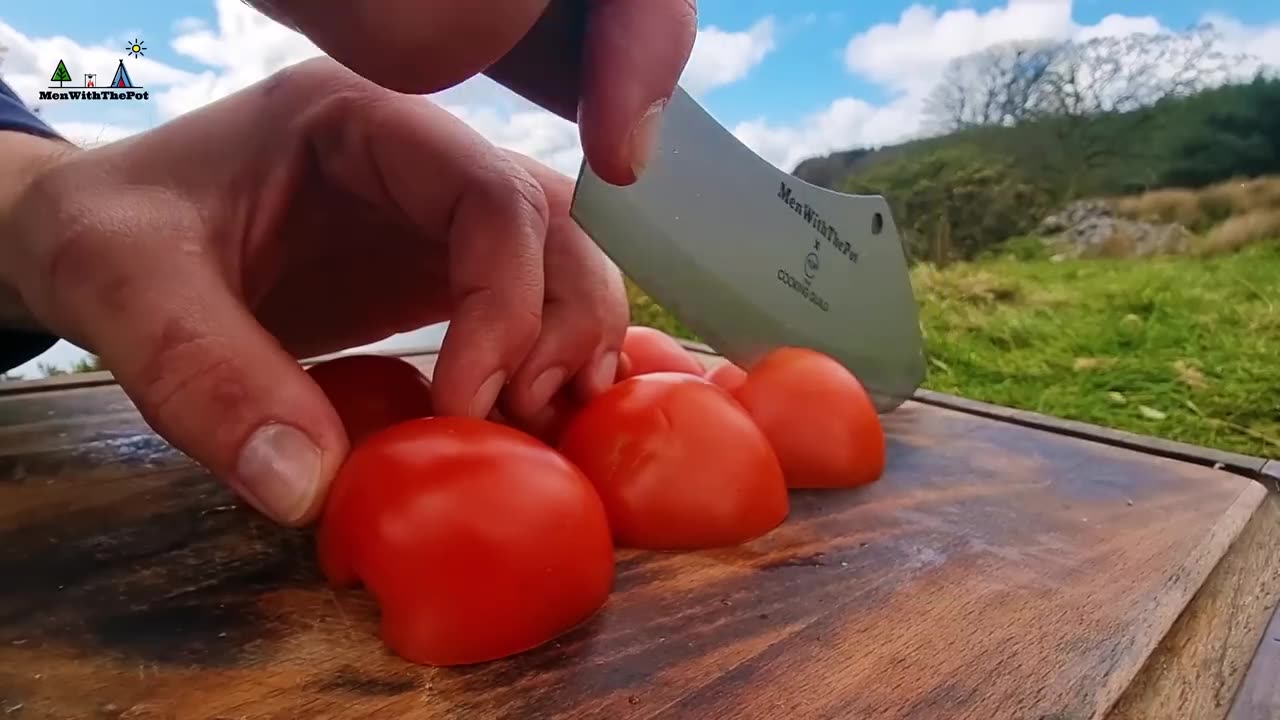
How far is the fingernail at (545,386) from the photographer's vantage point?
2.20 ft

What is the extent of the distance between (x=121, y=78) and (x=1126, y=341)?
5.37 ft

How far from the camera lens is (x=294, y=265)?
0.75 meters

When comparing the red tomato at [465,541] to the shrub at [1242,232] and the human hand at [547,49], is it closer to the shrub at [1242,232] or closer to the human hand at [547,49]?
the human hand at [547,49]

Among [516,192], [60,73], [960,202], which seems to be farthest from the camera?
[960,202]

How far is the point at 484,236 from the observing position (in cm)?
64

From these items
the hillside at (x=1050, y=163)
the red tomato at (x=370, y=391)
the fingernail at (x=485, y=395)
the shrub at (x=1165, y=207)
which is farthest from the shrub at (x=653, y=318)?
the fingernail at (x=485, y=395)

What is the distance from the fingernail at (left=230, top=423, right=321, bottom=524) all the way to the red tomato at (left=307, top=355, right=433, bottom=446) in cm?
15

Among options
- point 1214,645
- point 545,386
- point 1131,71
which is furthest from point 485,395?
point 1131,71

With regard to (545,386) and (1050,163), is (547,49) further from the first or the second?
(1050,163)

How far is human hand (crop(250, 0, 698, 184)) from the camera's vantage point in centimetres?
26

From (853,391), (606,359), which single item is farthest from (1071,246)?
(606,359)

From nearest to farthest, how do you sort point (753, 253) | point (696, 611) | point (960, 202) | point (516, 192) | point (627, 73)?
1. point (627, 73)
2. point (696, 611)
3. point (516, 192)
4. point (753, 253)
5. point (960, 202)
